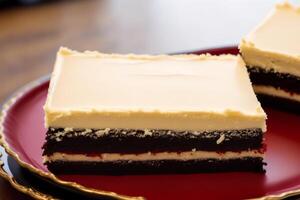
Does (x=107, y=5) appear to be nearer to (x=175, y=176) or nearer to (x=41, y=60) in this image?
(x=41, y=60)

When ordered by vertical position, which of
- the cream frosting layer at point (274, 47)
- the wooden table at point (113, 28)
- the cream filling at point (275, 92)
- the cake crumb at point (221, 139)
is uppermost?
the cream frosting layer at point (274, 47)

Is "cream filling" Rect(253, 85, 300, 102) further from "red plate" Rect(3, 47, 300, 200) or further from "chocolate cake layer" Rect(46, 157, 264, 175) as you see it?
"chocolate cake layer" Rect(46, 157, 264, 175)

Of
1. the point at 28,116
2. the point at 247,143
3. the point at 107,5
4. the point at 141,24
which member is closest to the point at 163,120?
the point at 247,143

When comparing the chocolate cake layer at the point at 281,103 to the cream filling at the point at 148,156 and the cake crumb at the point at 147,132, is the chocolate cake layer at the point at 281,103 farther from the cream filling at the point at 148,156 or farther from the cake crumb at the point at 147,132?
the cake crumb at the point at 147,132

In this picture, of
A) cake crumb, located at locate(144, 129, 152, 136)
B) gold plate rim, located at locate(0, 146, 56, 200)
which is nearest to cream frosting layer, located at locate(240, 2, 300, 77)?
cake crumb, located at locate(144, 129, 152, 136)

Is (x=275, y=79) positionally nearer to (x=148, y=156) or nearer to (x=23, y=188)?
(x=148, y=156)

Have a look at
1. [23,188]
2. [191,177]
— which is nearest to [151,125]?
[191,177]

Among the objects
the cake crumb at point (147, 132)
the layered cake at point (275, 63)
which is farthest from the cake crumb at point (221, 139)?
the layered cake at point (275, 63)

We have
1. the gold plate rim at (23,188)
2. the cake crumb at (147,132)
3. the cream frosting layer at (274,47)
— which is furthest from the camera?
the cream frosting layer at (274,47)
